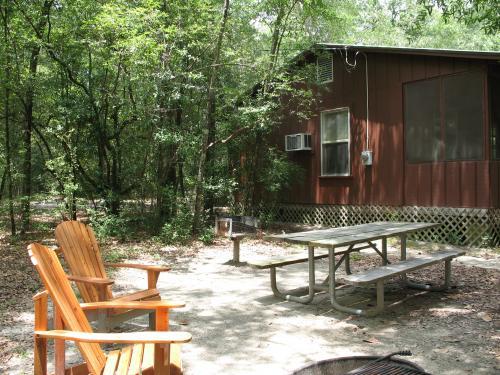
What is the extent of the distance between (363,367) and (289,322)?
2480 millimetres

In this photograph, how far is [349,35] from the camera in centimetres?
3158

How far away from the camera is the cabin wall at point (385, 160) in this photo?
935 cm

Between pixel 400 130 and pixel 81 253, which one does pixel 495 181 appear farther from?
pixel 81 253

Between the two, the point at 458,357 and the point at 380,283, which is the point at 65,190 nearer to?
the point at 380,283

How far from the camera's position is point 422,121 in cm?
1018

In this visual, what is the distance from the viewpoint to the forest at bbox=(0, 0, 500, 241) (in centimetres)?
993

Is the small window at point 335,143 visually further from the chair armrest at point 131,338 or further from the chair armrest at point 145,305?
the chair armrest at point 131,338

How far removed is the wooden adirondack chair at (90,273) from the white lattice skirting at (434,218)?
23.8ft

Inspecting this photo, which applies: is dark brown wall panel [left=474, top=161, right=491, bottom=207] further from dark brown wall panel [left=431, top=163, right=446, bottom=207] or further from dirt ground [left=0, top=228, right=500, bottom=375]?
dirt ground [left=0, top=228, right=500, bottom=375]

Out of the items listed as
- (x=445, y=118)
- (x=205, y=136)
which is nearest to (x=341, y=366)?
(x=445, y=118)

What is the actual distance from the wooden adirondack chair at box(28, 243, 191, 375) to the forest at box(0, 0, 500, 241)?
281 inches

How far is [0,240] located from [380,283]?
9219 mm

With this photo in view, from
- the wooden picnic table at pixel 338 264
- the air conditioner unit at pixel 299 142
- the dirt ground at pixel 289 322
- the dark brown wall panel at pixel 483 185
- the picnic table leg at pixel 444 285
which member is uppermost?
the air conditioner unit at pixel 299 142

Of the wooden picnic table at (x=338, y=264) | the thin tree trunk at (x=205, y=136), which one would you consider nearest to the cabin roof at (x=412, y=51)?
the thin tree trunk at (x=205, y=136)
